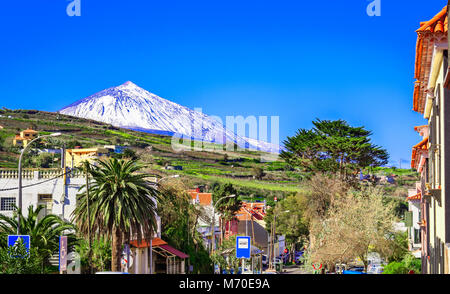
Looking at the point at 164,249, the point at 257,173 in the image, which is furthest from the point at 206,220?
the point at 257,173

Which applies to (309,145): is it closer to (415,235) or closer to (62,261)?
(415,235)

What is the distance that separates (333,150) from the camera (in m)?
65.3

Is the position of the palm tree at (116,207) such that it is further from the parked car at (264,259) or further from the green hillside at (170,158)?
the green hillside at (170,158)

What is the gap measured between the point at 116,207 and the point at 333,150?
3205cm

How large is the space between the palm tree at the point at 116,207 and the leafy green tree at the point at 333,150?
28859mm

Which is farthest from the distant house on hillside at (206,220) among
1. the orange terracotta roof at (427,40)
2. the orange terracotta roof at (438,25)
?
the orange terracotta roof at (438,25)

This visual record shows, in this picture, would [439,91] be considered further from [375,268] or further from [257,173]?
[257,173]

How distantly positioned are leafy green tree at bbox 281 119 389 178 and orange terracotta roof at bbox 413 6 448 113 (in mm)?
39656

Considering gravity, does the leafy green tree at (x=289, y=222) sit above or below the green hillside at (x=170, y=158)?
below

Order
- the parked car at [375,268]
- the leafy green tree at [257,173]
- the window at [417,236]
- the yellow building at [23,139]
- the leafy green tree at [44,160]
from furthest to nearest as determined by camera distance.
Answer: the leafy green tree at [257,173] → the yellow building at [23,139] → the leafy green tree at [44,160] → the parked car at [375,268] → the window at [417,236]

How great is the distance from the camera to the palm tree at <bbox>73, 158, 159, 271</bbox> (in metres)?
38.7

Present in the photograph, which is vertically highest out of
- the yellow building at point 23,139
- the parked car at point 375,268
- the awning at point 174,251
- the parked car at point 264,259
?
the yellow building at point 23,139

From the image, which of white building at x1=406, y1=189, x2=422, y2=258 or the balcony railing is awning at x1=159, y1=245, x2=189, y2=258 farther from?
white building at x1=406, y1=189, x2=422, y2=258

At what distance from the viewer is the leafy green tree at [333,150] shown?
64.1m
